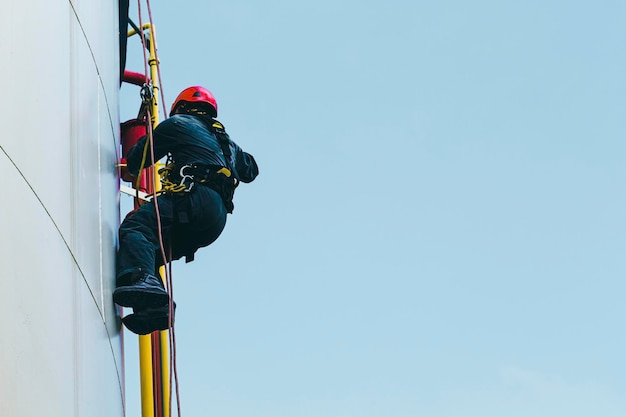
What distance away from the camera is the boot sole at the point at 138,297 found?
8875mm

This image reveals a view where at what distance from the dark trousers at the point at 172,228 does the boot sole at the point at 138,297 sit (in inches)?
10.3

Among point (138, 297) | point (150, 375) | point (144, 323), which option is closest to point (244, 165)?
point (150, 375)

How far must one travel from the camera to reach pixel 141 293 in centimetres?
890

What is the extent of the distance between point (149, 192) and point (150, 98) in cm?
257

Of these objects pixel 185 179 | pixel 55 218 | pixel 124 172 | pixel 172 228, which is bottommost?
pixel 55 218

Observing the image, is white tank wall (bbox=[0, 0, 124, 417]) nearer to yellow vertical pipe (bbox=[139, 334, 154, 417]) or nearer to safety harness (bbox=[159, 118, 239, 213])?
safety harness (bbox=[159, 118, 239, 213])

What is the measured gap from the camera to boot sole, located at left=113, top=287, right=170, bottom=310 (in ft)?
29.1

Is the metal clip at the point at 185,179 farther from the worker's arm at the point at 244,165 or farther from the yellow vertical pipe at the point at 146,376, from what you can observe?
the yellow vertical pipe at the point at 146,376

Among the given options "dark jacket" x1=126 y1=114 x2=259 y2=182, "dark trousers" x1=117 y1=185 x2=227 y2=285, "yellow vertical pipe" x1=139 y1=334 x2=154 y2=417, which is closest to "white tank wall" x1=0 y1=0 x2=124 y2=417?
"dark trousers" x1=117 y1=185 x2=227 y2=285

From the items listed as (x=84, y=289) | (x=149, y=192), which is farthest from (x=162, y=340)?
(x=84, y=289)

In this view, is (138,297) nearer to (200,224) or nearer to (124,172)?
(200,224)

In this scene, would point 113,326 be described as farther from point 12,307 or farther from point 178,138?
point 12,307

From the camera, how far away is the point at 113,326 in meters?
9.11

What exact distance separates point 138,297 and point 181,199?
1.36 m
